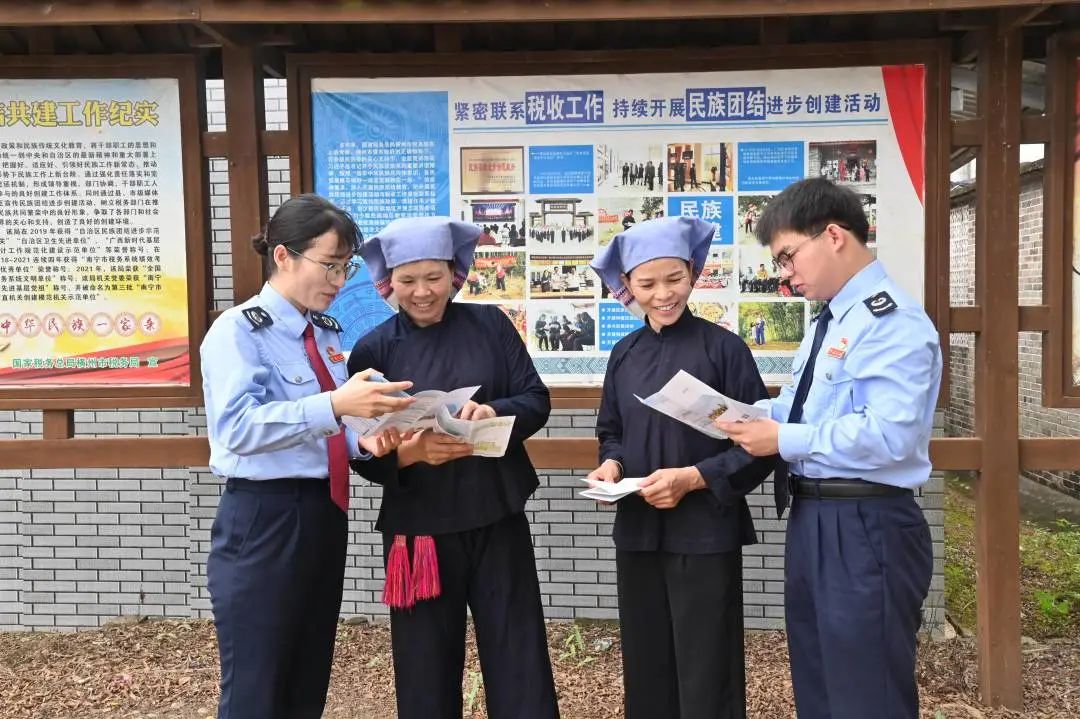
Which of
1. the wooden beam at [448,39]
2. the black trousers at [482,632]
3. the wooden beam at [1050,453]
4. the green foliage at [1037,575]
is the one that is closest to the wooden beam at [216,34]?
the wooden beam at [448,39]

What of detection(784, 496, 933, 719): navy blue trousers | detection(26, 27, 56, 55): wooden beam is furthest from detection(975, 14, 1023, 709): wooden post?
detection(26, 27, 56, 55): wooden beam

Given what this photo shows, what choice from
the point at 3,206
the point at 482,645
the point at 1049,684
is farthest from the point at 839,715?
the point at 3,206

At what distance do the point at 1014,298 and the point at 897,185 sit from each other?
0.67 meters

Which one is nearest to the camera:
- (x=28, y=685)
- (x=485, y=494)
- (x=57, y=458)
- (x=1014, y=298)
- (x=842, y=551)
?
(x=842, y=551)

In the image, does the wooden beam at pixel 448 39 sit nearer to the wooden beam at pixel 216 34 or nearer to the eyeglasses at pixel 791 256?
the wooden beam at pixel 216 34

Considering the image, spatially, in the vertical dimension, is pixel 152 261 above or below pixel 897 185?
below

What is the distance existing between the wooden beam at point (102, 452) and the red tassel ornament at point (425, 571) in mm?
1654

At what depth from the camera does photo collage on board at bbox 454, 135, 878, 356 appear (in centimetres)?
364

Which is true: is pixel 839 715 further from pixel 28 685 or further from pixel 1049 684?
pixel 28 685

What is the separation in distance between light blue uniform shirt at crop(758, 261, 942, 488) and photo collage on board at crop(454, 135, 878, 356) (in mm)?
1252

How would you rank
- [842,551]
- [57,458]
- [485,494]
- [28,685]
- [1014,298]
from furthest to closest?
[28,685]
[57,458]
[1014,298]
[485,494]
[842,551]

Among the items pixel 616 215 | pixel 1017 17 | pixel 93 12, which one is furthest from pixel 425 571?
pixel 1017 17

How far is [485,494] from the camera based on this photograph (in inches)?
102

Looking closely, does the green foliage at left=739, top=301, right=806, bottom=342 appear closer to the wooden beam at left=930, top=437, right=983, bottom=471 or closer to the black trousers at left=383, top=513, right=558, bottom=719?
the wooden beam at left=930, top=437, right=983, bottom=471
